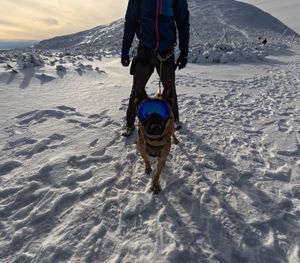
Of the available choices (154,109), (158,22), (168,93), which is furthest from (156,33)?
(154,109)

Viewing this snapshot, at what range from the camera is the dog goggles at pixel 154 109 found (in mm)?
3770

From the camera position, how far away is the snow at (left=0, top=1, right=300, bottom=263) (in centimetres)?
304

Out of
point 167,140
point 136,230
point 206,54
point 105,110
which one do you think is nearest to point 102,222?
point 136,230

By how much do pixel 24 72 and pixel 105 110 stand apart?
4162 mm

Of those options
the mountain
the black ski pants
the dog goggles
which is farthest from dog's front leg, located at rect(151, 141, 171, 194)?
the mountain

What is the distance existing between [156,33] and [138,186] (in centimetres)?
239

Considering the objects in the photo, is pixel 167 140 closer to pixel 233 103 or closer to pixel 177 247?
pixel 177 247

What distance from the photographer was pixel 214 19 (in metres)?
86.6

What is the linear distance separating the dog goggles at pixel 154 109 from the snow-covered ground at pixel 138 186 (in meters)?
0.96

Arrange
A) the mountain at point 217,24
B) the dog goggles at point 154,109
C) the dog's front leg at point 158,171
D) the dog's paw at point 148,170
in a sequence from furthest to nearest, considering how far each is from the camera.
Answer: the mountain at point 217,24 < the dog's paw at point 148,170 < the dog's front leg at point 158,171 < the dog goggles at point 154,109

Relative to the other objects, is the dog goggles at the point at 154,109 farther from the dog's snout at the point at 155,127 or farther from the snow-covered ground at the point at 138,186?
the snow-covered ground at the point at 138,186

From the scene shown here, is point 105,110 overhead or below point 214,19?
overhead

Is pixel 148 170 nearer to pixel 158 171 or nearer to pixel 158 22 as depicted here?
pixel 158 171

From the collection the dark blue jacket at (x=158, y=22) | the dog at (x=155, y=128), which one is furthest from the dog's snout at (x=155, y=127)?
the dark blue jacket at (x=158, y=22)
